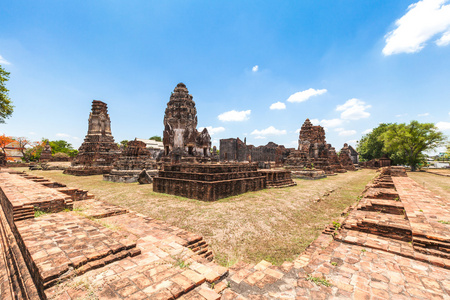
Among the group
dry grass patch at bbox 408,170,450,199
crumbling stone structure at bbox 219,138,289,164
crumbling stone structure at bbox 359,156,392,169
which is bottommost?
dry grass patch at bbox 408,170,450,199

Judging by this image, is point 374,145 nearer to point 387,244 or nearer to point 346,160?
point 346,160

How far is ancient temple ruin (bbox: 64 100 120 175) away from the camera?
20.4 metres

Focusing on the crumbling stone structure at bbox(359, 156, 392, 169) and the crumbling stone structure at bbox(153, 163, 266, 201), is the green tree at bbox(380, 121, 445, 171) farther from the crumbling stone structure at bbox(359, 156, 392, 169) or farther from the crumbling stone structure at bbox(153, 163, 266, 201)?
the crumbling stone structure at bbox(153, 163, 266, 201)

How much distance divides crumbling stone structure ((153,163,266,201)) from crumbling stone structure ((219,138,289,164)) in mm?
21559

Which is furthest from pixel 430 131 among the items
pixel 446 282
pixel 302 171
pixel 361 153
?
pixel 446 282

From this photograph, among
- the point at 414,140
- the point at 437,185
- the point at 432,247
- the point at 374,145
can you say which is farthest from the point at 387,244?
the point at 374,145

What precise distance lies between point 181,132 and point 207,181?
9692 millimetres

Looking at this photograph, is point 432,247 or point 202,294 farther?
point 432,247

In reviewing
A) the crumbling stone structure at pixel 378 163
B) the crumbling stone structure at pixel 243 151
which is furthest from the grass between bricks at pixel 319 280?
the crumbling stone structure at pixel 378 163

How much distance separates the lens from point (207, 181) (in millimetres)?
7586

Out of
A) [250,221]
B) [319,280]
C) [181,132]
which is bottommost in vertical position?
[250,221]

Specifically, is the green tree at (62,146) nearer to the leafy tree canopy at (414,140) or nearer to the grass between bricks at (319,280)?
the grass between bricks at (319,280)

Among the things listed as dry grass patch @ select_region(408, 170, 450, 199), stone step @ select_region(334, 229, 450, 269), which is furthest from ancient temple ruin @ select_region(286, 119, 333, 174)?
stone step @ select_region(334, 229, 450, 269)

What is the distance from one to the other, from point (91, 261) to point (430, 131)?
39091 mm
